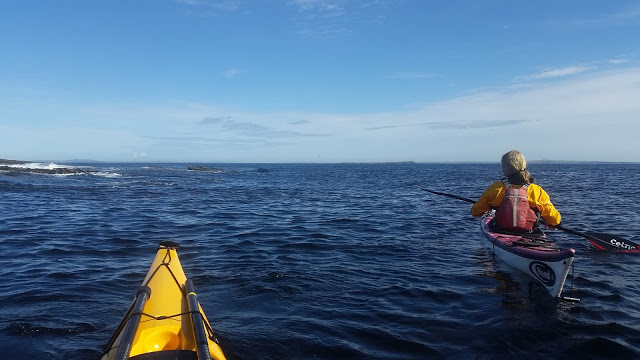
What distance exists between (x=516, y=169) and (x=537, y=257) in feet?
5.91

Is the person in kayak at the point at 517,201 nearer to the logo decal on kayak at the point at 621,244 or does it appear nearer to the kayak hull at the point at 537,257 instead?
the kayak hull at the point at 537,257

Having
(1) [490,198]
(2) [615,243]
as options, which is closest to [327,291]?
(1) [490,198]

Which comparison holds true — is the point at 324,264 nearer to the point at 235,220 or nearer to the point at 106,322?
the point at 106,322

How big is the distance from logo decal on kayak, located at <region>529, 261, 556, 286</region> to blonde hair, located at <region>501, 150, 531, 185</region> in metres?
1.63

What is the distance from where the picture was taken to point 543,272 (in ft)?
22.9

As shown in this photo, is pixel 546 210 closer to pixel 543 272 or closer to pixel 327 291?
pixel 543 272

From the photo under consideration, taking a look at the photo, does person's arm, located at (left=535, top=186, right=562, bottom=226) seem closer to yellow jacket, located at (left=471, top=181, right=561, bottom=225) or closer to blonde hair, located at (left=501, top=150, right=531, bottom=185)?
yellow jacket, located at (left=471, top=181, right=561, bottom=225)

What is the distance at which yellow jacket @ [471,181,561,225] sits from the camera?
795 centimetres

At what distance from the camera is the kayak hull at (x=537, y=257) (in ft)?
21.1

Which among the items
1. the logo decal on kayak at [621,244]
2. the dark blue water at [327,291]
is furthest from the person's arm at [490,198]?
the logo decal on kayak at [621,244]

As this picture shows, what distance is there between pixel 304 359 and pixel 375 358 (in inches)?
35.8

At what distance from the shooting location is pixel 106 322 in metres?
5.96

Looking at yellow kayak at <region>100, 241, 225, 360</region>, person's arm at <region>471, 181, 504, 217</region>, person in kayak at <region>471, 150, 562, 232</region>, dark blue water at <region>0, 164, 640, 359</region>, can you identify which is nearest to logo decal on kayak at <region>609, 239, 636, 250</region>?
dark blue water at <region>0, 164, 640, 359</region>

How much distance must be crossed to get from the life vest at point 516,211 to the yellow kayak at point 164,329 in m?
6.50
